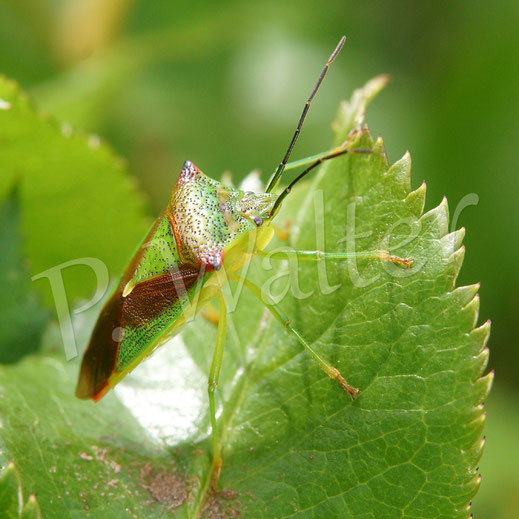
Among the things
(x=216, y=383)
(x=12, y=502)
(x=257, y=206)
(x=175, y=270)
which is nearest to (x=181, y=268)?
(x=175, y=270)

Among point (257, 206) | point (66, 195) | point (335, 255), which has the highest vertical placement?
point (66, 195)

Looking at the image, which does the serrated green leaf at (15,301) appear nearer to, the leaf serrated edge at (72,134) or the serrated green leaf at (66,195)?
the serrated green leaf at (66,195)

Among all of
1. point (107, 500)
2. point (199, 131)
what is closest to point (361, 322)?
point (107, 500)

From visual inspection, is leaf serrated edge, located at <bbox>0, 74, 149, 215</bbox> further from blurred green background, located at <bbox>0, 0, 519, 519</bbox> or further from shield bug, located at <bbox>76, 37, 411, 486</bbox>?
blurred green background, located at <bbox>0, 0, 519, 519</bbox>

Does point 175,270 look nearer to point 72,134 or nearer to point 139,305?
point 139,305

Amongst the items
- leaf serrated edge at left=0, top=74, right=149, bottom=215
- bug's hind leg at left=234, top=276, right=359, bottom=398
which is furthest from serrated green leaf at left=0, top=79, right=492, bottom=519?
A: leaf serrated edge at left=0, top=74, right=149, bottom=215
